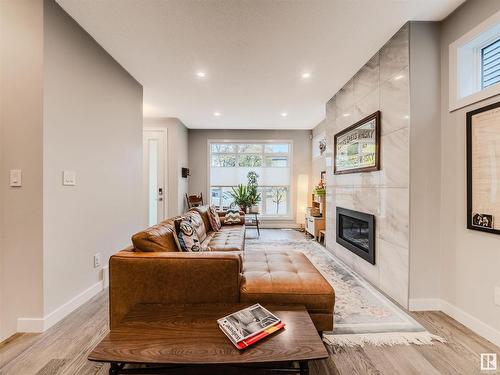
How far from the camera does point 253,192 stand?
20.1ft

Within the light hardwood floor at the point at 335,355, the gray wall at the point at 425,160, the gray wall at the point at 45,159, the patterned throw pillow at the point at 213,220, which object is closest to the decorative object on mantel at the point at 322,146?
the patterned throw pillow at the point at 213,220

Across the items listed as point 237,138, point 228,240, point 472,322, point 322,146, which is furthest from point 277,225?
point 472,322

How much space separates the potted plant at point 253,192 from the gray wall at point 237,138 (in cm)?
93

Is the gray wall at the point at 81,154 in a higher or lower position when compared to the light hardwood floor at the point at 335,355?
higher

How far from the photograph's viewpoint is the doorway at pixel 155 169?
5297mm

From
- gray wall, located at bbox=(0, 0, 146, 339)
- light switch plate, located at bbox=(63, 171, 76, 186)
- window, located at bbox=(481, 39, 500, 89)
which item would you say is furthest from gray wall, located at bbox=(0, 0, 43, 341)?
window, located at bbox=(481, 39, 500, 89)

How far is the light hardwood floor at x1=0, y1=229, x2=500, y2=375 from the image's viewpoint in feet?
4.97

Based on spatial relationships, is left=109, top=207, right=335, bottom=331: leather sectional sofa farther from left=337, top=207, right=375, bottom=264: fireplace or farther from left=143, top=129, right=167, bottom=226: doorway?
left=143, top=129, right=167, bottom=226: doorway

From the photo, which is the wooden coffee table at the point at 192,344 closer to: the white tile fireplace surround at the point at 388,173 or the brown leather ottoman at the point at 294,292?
the brown leather ottoman at the point at 294,292

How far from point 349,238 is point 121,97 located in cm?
347

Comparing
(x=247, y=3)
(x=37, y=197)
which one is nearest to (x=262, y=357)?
(x=37, y=197)

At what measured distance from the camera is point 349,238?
3.49 meters

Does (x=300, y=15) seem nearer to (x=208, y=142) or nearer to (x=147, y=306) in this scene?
(x=147, y=306)

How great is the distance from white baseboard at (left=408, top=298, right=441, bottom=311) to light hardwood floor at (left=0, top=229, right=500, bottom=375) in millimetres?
209
